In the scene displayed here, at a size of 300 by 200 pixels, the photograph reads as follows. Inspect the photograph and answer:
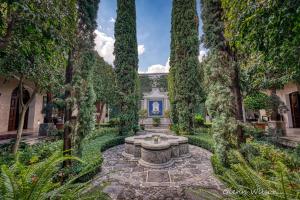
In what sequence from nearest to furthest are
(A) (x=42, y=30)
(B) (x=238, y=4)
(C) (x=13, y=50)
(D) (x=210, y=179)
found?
(A) (x=42, y=30)
(B) (x=238, y=4)
(C) (x=13, y=50)
(D) (x=210, y=179)

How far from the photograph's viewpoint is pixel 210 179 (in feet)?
14.3

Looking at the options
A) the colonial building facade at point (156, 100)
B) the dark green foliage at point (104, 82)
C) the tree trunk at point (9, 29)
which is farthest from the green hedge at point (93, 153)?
the colonial building facade at point (156, 100)

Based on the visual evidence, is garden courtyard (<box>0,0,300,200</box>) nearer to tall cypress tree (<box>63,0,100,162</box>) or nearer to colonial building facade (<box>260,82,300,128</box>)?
tall cypress tree (<box>63,0,100,162</box>)

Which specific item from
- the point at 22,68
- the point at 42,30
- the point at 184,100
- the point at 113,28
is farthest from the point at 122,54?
the point at 42,30

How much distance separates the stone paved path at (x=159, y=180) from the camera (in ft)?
11.5

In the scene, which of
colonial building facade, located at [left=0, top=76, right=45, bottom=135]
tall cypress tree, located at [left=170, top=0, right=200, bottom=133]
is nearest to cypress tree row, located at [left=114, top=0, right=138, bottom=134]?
tall cypress tree, located at [left=170, top=0, right=200, bottom=133]

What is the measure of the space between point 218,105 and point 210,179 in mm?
2258

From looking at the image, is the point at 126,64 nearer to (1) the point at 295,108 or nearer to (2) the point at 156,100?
(2) the point at 156,100

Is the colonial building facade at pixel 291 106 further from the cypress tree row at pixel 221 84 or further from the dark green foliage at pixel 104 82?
the dark green foliage at pixel 104 82

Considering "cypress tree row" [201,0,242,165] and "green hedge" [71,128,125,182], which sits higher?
"cypress tree row" [201,0,242,165]

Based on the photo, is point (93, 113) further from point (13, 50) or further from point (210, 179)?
point (210, 179)

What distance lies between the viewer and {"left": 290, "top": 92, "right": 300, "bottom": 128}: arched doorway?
1124 centimetres

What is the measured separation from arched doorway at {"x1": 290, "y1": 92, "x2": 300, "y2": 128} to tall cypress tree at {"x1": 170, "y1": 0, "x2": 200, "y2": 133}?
8.20 metres

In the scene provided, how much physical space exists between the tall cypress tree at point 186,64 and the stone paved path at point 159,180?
12.6 feet
